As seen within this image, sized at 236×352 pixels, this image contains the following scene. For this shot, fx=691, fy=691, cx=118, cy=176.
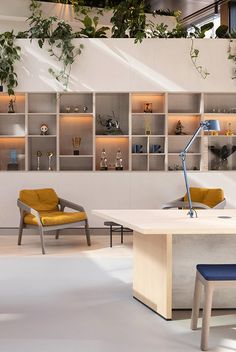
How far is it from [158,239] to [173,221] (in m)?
0.20

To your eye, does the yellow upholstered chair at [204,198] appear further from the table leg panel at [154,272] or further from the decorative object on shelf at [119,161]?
the table leg panel at [154,272]

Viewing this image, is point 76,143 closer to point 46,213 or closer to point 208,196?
point 46,213

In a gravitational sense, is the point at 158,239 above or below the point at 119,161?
below

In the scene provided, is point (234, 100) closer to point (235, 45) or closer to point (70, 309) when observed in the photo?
point (235, 45)

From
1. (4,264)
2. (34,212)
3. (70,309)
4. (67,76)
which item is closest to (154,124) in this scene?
(67,76)

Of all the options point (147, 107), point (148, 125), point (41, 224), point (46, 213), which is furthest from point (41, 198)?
point (147, 107)

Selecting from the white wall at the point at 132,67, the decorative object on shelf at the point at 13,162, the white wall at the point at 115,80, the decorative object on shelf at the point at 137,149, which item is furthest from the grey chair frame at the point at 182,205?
the decorative object on shelf at the point at 13,162

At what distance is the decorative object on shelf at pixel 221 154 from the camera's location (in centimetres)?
1093

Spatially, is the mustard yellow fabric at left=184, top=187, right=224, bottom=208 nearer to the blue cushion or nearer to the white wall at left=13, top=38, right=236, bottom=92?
the white wall at left=13, top=38, right=236, bottom=92

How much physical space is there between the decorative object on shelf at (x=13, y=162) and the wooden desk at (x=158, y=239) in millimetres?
4900

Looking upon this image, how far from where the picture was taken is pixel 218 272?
15.0 feet

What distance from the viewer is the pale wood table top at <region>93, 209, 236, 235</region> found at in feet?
16.1

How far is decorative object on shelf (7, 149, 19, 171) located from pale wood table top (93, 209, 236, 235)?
481cm

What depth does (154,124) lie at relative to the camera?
11.1 m
